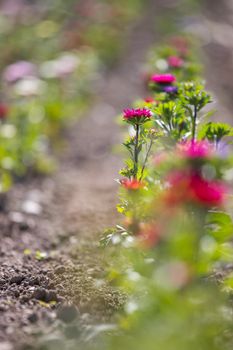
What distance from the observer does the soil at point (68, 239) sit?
2.26 meters

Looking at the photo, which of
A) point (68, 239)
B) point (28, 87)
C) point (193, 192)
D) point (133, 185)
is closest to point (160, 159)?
point (133, 185)

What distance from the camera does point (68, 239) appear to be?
3809mm

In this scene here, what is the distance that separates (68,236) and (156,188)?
1379 mm

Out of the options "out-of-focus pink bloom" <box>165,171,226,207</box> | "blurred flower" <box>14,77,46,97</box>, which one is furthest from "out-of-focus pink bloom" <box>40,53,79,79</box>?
"out-of-focus pink bloom" <box>165,171,226,207</box>

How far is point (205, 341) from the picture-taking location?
1.95 meters

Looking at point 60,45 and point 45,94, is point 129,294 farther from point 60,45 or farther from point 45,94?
point 60,45

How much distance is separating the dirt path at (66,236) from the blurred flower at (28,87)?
0.61 meters

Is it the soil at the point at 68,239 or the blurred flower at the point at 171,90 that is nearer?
the soil at the point at 68,239

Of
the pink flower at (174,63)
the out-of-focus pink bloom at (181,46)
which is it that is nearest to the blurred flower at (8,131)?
the out-of-focus pink bloom at (181,46)

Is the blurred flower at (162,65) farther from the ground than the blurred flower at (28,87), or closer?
closer

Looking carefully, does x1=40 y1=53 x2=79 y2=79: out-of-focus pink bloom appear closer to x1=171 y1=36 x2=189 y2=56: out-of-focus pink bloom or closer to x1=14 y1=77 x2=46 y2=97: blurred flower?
x1=14 y1=77 x2=46 y2=97: blurred flower

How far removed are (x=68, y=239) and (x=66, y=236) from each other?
0.19 feet

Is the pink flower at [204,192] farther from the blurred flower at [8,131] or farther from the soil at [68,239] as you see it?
the blurred flower at [8,131]

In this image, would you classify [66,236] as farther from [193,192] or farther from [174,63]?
[193,192]
